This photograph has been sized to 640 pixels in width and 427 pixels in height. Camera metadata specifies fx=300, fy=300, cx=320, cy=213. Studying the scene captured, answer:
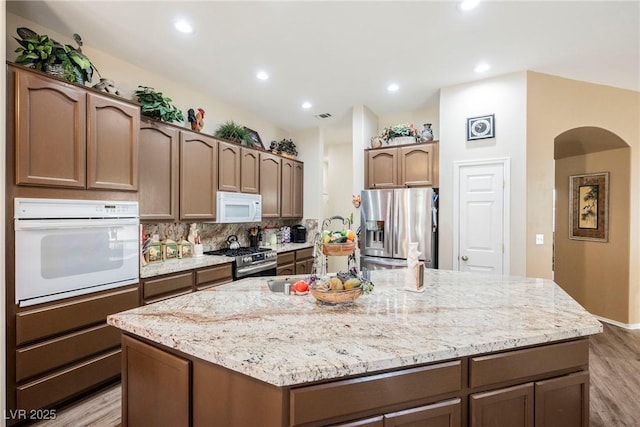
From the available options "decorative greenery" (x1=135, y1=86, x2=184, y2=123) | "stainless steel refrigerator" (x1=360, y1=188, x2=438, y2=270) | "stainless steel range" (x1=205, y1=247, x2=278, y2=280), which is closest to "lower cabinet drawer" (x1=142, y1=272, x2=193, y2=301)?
"stainless steel range" (x1=205, y1=247, x2=278, y2=280)

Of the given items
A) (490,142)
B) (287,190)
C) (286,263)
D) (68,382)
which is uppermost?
(490,142)

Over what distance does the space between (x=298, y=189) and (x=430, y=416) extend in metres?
4.26

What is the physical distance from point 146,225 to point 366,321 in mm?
2748

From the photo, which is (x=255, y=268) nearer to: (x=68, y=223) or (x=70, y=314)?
(x=70, y=314)

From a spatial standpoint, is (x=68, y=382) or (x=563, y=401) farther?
(x=68, y=382)

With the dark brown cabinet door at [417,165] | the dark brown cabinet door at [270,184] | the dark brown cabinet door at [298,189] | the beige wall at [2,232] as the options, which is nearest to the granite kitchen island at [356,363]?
the beige wall at [2,232]

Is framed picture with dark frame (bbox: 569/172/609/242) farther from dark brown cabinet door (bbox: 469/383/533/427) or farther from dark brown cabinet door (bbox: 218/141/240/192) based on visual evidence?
dark brown cabinet door (bbox: 218/141/240/192)

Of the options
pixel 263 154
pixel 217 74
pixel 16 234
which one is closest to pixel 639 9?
pixel 217 74

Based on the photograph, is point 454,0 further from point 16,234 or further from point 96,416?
point 96,416

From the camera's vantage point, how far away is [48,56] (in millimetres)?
2062

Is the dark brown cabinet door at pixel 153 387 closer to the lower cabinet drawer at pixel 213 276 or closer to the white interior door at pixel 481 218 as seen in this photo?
the lower cabinet drawer at pixel 213 276

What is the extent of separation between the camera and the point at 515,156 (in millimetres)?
3160

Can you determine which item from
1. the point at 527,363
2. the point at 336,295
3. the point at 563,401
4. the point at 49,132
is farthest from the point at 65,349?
the point at 563,401

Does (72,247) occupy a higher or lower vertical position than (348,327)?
higher
